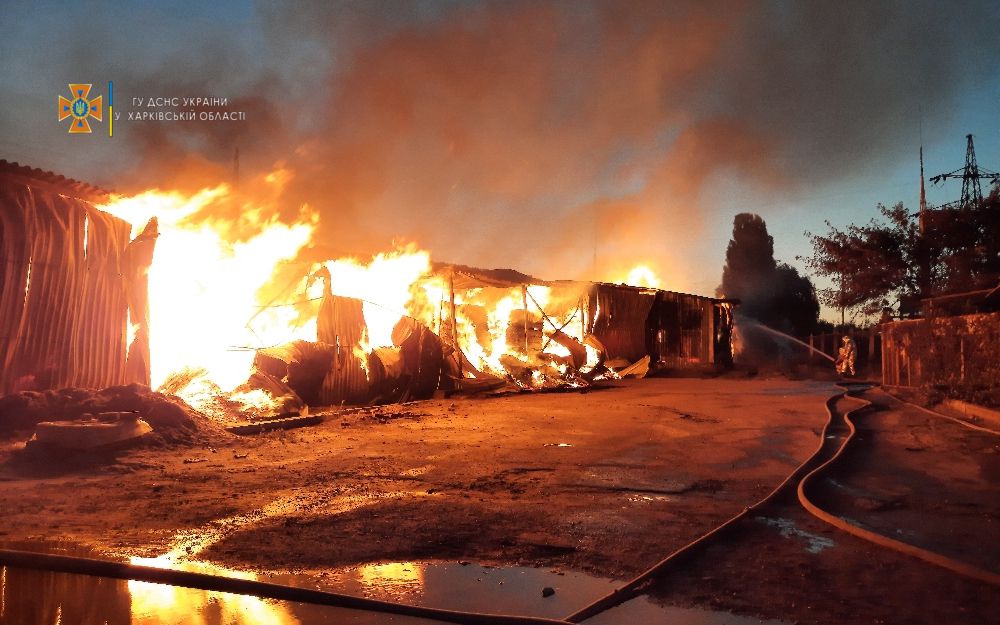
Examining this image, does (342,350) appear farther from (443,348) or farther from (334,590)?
(334,590)

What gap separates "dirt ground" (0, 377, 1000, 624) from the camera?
383 centimetres

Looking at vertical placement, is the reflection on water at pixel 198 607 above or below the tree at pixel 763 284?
below

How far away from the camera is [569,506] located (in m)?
5.50

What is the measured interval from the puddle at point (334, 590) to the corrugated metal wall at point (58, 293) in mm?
6581

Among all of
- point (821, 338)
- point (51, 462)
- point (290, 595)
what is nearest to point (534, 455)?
point (290, 595)

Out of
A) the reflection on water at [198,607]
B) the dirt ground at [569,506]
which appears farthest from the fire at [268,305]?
the reflection on water at [198,607]

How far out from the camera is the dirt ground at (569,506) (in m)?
3.83

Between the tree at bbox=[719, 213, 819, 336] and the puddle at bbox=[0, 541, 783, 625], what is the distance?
4964 cm

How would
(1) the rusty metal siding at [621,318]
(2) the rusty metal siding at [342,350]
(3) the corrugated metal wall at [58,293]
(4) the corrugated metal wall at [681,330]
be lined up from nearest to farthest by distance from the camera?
(3) the corrugated metal wall at [58,293] < (2) the rusty metal siding at [342,350] < (1) the rusty metal siding at [621,318] < (4) the corrugated metal wall at [681,330]

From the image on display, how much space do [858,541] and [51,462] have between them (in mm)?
8012

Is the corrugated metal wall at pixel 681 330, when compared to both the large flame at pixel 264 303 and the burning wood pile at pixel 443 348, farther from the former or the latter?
the large flame at pixel 264 303

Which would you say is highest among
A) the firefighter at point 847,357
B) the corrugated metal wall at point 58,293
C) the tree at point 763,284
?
the tree at point 763,284

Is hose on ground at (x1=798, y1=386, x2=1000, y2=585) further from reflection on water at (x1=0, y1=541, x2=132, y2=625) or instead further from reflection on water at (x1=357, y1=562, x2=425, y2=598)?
reflection on water at (x1=0, y1=541, x2=132, y2=625)

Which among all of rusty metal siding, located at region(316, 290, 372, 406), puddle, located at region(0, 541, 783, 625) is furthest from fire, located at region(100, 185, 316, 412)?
puddle, located at region(0, 541, 783, 625)
